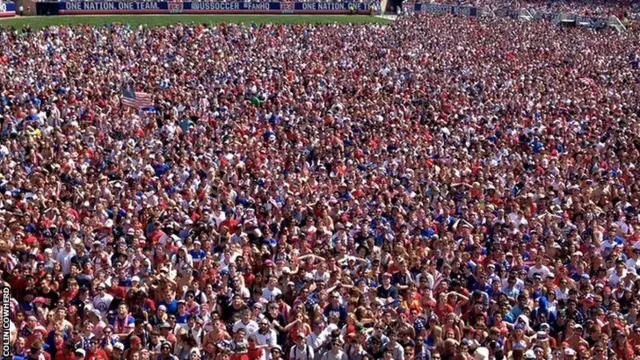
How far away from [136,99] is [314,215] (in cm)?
1187

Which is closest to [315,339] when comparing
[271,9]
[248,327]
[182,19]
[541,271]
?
[248,327]

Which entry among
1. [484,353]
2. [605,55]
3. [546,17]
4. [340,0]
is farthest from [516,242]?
[340,0]

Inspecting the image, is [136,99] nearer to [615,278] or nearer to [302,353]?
[615,278]

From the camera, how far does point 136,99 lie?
25453 millimetres

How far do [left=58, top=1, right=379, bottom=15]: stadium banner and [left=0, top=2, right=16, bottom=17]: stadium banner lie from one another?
10.7ft

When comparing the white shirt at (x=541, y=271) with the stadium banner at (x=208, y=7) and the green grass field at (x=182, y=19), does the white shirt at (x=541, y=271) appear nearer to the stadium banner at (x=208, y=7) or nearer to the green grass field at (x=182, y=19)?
the green grass field at (x=182, y=19)

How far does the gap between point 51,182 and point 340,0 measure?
165ft

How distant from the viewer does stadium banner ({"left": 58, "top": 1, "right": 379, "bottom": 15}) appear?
59.5 m

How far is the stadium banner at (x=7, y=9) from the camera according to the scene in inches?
2198

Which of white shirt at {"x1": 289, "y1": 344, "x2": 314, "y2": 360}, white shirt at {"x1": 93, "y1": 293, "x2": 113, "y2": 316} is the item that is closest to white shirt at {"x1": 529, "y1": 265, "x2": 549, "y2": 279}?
white shirt at {"x1": 289, "y1": 344, "x2": 314, "y2": 360}

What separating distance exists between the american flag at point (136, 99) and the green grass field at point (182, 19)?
28209 millimetres

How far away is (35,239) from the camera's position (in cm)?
1313

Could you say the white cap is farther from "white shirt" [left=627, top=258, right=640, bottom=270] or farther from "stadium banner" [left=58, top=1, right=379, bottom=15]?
"stadium banner" [left=58, top=1, right=379, bottom=15]

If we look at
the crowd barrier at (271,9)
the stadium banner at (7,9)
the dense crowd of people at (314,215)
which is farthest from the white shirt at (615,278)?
the stadium banner at (7,9)
